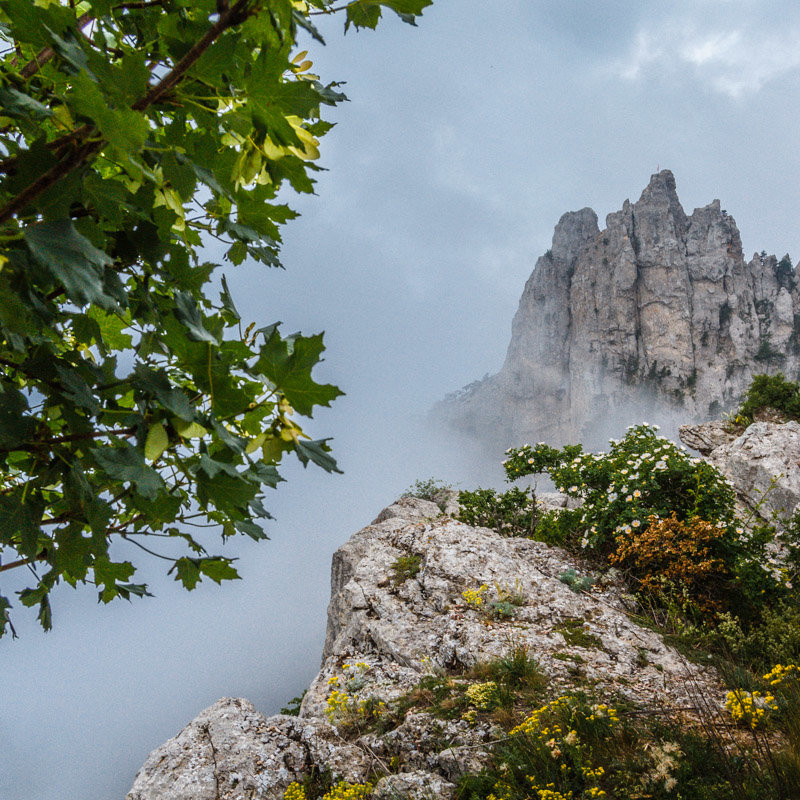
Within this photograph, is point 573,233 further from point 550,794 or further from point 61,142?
point 61,142

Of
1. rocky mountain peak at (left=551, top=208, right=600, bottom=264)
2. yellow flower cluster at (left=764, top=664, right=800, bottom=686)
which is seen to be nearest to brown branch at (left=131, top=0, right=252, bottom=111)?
yellow flower cluster at (left=764, top=664, right=800, bottom=686)

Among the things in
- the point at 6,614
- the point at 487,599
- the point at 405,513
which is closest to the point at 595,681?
the point at 487,599

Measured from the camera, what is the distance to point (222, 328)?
1159 mm

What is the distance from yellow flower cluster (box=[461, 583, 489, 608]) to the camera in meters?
4.98

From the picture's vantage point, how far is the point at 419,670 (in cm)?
430

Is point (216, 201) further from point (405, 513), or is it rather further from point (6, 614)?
point (405, 513)

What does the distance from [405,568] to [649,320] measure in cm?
6274

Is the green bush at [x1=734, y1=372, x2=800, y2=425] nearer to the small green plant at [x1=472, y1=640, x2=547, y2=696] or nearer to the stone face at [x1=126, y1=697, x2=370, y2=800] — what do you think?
the small green plant at [x1=472, y1=640, x2=547, y2=696]

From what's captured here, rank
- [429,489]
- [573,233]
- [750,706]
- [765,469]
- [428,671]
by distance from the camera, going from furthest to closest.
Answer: [573,233] → [429,489] → [765,469] → [428,671] → [750,706]

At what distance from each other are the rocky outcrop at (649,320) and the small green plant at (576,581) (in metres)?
55.9

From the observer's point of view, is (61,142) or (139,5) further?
(139,5)

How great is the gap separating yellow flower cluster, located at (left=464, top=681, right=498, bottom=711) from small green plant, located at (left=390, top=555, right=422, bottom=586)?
2.00 metres

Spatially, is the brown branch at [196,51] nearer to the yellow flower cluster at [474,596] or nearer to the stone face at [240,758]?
the stone face at [240,758]

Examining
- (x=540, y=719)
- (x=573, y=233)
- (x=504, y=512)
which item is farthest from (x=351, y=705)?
(x=573, y=233)
